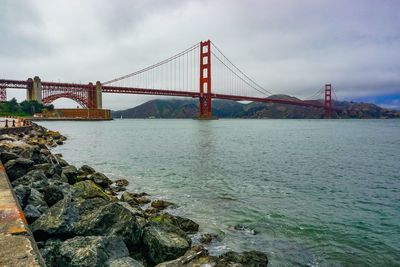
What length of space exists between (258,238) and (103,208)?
331 cm

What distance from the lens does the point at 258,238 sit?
6844 mm

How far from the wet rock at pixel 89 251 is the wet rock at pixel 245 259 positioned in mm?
1613

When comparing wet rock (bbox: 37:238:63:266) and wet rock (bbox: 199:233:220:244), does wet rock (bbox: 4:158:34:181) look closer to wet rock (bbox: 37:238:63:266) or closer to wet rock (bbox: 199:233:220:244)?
wet rock (bbox: 37:238:63:266)

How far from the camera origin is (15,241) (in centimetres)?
336

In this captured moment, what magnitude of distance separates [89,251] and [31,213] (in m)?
1.93

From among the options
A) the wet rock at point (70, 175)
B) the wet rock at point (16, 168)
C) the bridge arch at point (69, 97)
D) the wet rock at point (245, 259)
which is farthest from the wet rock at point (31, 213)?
the bridge arch at point (69, 97)

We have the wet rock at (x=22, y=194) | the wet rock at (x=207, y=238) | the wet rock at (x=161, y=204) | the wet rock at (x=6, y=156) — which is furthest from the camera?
the wet rock at (x=6, y=156)

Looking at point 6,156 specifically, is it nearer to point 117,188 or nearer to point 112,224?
point 117,188

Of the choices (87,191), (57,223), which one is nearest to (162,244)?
(57,223)

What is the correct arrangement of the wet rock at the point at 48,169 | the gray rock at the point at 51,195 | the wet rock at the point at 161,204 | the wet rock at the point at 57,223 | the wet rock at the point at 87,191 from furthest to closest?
the wet rock at the point at 48,169 < the wet rock at the point at 161,204 < the wet rock at the point at 87,191 < the gray rock at the point at 51,195 < the wet rock at the point at 57,223

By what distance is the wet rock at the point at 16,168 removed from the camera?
820 cm

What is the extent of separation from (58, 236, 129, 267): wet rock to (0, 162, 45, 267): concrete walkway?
2.16ft

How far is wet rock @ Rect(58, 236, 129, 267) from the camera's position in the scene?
407cm

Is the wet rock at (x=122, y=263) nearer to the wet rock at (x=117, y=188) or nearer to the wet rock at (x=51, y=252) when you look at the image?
the wet rock at (x=51, y=252)
